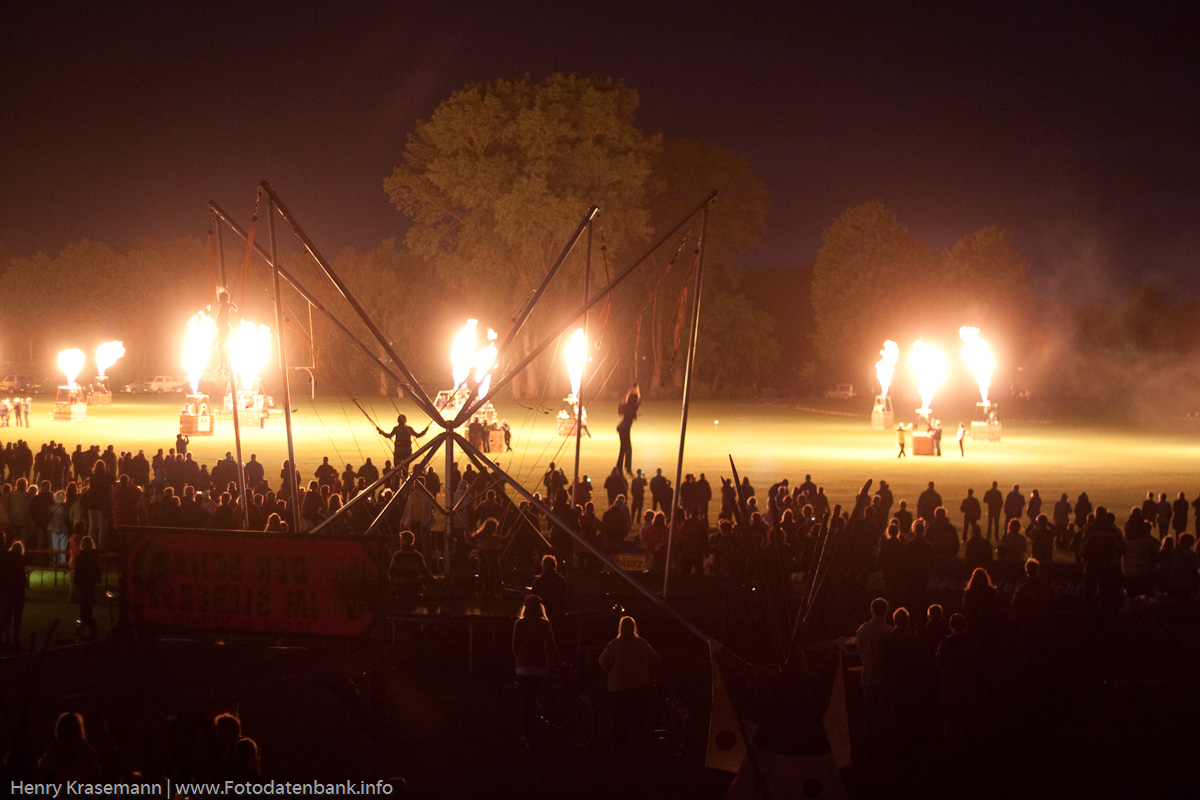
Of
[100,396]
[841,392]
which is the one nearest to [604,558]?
[100,396]

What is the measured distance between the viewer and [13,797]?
4090mm

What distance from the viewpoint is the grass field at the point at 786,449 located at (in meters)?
24.7

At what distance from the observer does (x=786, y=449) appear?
3209 centimetres

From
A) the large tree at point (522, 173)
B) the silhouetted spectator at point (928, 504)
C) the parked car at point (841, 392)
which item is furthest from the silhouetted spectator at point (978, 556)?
the parked car at point (841, 392)

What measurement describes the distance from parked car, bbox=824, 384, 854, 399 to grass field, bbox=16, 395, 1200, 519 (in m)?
29.3

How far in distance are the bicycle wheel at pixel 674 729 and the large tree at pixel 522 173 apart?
164 feet

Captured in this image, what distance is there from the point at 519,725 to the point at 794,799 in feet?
9.10

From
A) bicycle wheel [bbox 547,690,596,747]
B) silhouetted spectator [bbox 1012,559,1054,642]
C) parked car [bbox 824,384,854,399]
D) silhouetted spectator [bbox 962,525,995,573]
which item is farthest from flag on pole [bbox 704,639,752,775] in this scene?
parked car [bbox 824,384,854,399]

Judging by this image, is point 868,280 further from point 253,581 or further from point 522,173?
point 253,581

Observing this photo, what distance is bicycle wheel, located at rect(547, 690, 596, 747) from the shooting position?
8.16 meters

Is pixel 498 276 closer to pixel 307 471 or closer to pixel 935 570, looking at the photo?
pixel 307 471

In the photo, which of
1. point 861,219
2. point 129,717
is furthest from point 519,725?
point 861,219

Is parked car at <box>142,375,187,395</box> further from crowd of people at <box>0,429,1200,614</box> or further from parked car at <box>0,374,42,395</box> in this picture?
crowd of people at <box>0,429,1200,614</box>

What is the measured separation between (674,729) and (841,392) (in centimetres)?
7513
